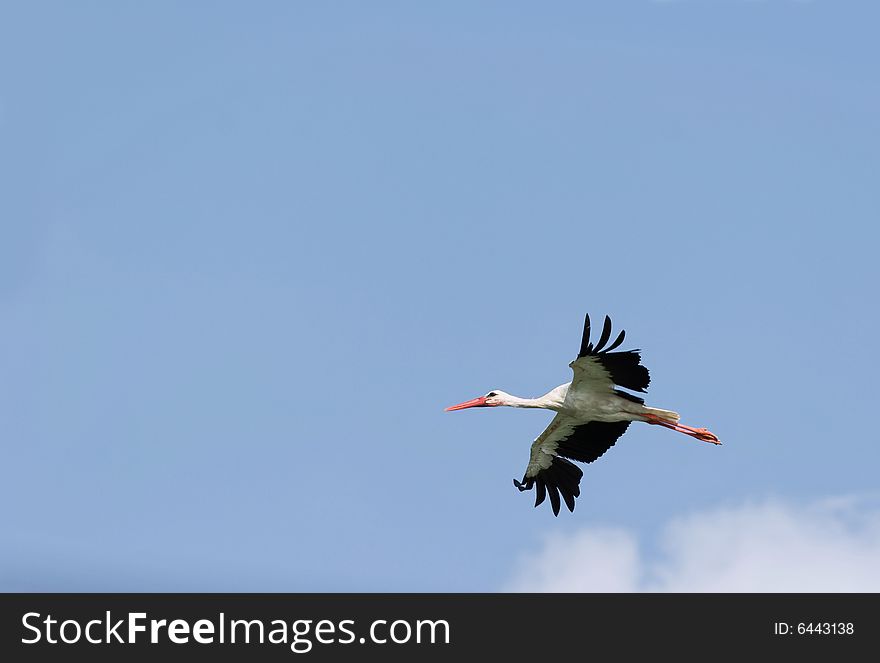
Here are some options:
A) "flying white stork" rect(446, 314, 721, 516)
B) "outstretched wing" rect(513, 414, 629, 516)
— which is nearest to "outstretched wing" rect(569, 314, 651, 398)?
"flying white stork" rect(446, 314, 721, 516)

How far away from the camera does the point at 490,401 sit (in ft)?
107

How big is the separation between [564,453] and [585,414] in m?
2.00

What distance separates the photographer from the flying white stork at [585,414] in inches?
1152

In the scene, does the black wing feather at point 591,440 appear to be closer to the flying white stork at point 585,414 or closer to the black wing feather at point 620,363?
the flying white stork at point 585,414

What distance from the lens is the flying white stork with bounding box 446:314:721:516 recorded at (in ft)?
96.0

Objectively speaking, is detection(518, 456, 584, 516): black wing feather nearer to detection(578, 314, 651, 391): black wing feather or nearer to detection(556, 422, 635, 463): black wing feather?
detection(556, 422, 635, 463): black wing feather

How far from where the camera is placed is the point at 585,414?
30.9 meters

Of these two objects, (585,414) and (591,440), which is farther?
(591,440)

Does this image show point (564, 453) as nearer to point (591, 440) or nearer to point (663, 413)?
point (591, 440)

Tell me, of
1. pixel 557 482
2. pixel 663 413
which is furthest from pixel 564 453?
pixel 663 413

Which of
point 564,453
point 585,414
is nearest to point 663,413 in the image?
point 585,414
